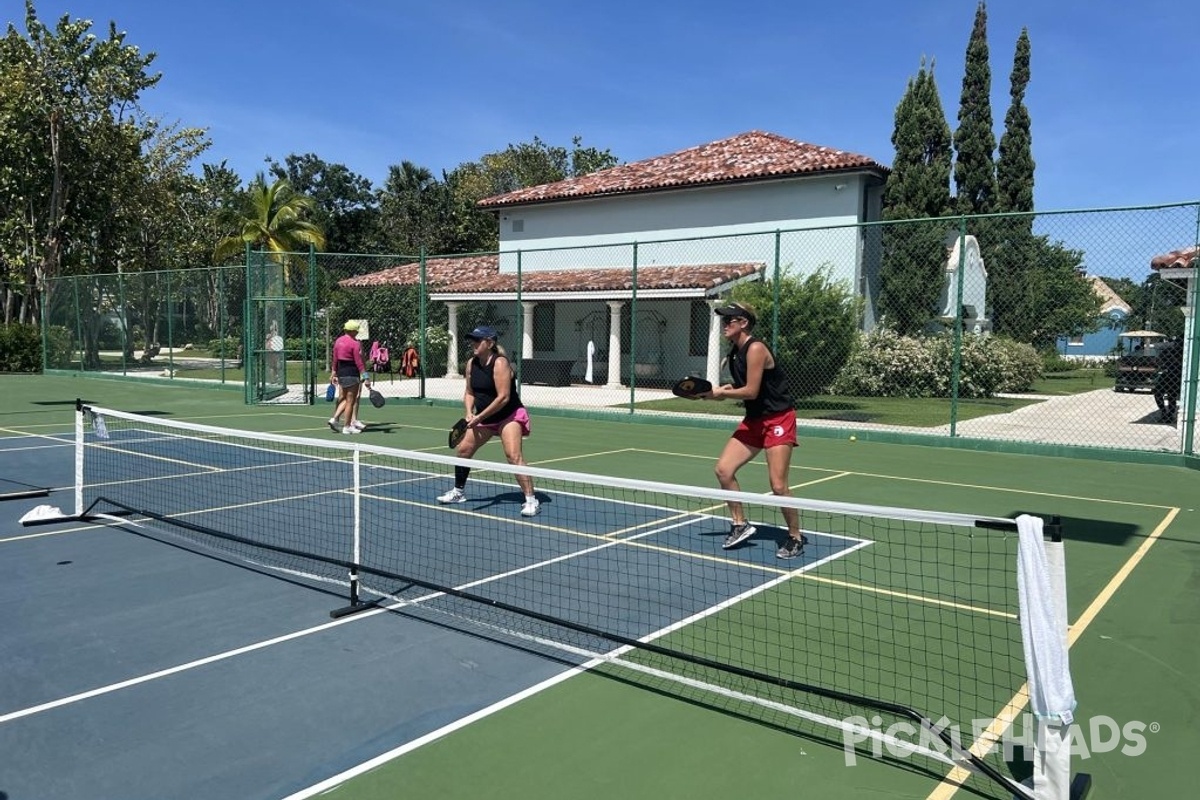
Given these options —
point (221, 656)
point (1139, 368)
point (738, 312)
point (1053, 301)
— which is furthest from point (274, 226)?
point (221, 656)

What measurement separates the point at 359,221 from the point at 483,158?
15378 millimetres

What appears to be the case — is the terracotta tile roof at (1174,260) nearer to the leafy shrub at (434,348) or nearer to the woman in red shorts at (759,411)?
the woman in red shorts at (759,411)

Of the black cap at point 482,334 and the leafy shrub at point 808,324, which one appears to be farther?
the leafy shrub at point 808,324

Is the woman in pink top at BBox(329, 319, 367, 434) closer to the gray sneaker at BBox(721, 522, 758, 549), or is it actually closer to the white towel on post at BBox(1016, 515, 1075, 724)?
the gray sneaker at BBox(721, 522, 758, 549)

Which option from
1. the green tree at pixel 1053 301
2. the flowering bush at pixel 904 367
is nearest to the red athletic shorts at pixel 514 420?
the flowering bush at pixel 904 367

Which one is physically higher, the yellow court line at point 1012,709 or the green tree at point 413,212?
the green tree at point 413,212

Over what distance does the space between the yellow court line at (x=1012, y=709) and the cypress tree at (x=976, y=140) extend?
3567 centimetres

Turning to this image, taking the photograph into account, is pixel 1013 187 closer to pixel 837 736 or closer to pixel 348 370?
pixel 348 370

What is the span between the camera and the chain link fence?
21.2 metres

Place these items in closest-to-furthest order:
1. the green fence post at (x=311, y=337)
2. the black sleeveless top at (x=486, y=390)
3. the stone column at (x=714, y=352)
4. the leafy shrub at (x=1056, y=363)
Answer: the black sleeveless top at (x=486, y=390) < the green fence post at (x=311, y=337) < the stone column at (x=714, y=352) < the leafy shrub at (x=1056, y=363)

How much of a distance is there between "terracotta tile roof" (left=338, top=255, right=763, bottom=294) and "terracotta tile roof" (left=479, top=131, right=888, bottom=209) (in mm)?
2864

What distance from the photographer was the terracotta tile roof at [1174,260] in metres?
16.4

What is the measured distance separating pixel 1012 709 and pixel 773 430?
10.0 ft

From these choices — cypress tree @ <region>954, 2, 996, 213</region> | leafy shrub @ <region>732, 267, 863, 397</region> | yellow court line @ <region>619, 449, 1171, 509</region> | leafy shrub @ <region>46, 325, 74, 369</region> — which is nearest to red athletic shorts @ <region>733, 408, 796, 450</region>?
yellow court line @ <region>619, 449, 1171, 509</region>
